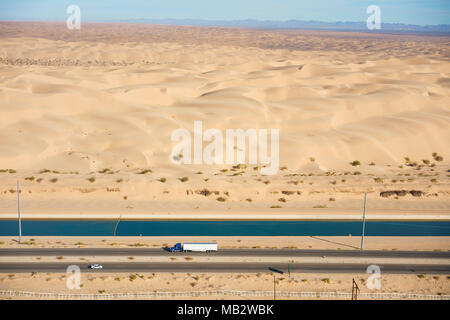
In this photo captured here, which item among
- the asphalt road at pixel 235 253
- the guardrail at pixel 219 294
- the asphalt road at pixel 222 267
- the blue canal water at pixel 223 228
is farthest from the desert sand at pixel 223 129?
the guardrail at pixel 219 294

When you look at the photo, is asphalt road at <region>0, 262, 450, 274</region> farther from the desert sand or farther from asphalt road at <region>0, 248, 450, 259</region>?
the desert sand

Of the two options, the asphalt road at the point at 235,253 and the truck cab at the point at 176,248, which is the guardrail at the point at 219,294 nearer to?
the asphalt road at the point at 235,253

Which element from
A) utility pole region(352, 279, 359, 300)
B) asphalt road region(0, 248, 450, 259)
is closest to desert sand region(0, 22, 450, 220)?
asphalt road region(0, 248, 450, 259)

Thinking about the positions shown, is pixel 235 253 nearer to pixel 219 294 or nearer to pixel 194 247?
pixel 194 247

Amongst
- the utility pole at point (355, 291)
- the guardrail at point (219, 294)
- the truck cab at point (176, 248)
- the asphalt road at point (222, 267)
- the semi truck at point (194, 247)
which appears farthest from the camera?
the truck cab at point (176, 248)

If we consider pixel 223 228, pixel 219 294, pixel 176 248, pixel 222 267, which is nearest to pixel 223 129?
pixel 223 228

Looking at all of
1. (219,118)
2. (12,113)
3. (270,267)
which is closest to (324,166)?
(219,118)
